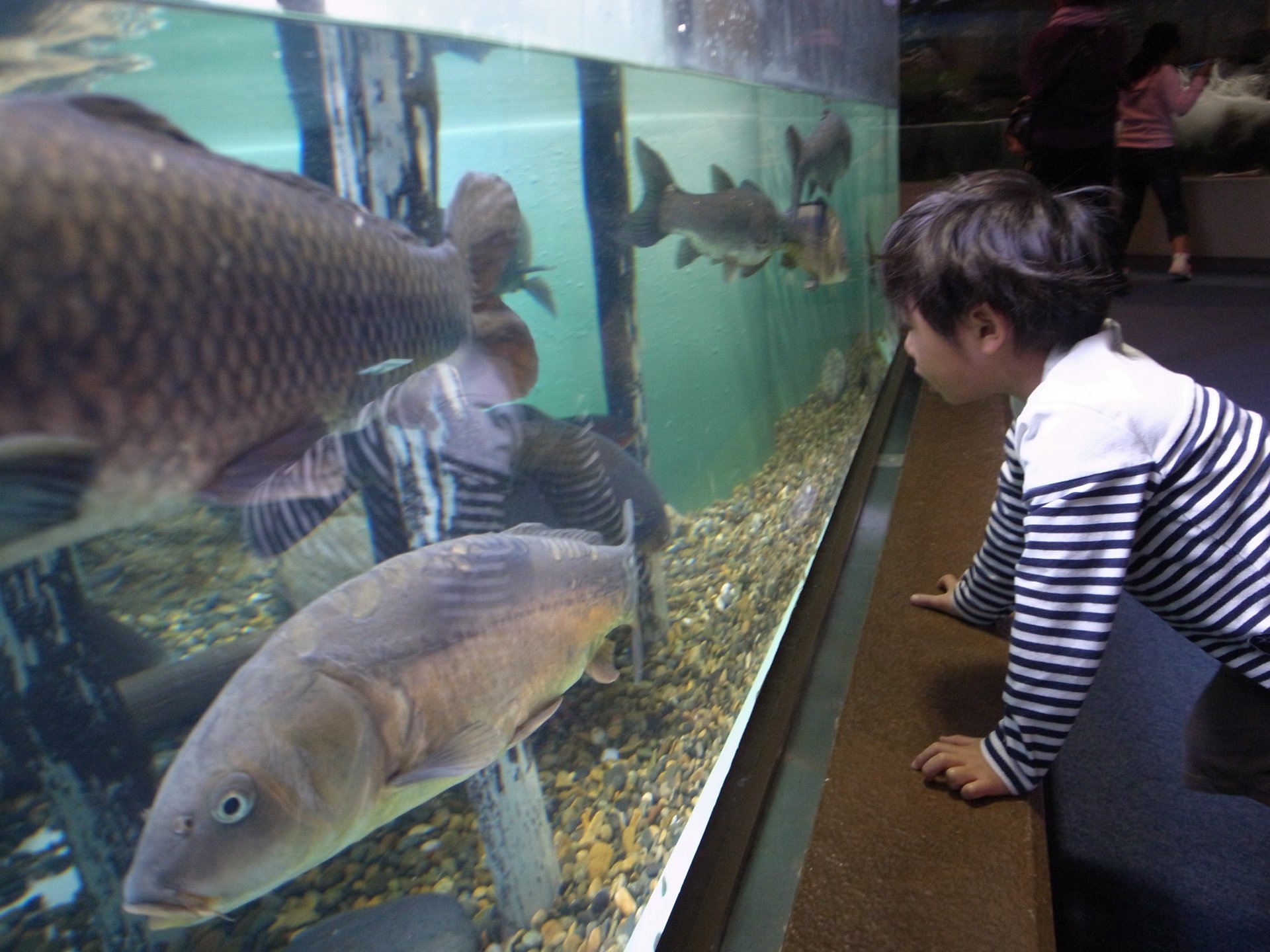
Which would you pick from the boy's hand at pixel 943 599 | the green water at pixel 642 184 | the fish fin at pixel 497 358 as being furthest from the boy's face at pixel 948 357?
the fish fin at pixel 497 358

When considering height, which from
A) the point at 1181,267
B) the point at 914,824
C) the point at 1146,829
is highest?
the point at 1181,267

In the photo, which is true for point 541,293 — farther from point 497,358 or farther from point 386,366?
point 386,366

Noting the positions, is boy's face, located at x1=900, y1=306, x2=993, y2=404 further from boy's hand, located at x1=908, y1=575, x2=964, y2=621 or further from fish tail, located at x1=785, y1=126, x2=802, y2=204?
fish tail, located at x1=785, y1=126, x2=802, y2=204

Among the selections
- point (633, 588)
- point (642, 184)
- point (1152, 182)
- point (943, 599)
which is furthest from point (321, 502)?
point (1152, 182)

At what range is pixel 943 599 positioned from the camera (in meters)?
1.93

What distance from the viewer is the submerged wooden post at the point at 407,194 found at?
2.45ft

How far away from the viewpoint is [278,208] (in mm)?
579

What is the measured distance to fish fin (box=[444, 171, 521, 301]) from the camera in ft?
2.73

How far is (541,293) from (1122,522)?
2.81 feet

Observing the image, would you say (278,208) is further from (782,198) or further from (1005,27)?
(1005,27)

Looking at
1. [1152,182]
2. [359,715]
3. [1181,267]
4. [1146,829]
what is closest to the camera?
[359,715]

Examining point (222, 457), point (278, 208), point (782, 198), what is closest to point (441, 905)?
point (222, 457)

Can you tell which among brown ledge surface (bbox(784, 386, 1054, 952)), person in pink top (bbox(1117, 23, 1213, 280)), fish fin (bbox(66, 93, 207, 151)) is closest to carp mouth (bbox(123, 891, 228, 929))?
fish fin (bbox(66, 93, 207, 151))

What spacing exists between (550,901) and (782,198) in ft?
7.93
